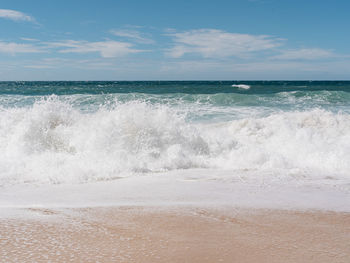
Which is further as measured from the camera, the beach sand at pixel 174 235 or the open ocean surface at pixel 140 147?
the open ocean surface at pixel 140 147

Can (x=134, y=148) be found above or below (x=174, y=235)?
above

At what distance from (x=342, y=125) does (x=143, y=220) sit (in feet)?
27.6

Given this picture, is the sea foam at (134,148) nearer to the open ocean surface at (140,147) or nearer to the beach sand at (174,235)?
the open ocean surface at (140,147)

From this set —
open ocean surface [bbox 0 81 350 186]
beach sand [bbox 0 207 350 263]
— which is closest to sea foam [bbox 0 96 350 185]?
open ocean surface [bbox 0 81 350 186]

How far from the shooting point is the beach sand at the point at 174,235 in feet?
8.75

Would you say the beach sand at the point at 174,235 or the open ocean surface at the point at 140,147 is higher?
the open ocean surface at the point at 140,147

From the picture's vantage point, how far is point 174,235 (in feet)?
10.0

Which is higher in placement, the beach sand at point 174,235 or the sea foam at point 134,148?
the sea foam at point 134,148

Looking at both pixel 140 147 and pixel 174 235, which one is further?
pixel 140 147

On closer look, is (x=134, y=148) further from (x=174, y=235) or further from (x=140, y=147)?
(x=174, y=235)

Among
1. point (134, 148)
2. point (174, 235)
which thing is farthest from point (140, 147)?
point (174, 235)

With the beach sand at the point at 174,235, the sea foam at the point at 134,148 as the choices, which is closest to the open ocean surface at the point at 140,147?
the sea foam at the point at 134,148

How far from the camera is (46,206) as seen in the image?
3.86 meters

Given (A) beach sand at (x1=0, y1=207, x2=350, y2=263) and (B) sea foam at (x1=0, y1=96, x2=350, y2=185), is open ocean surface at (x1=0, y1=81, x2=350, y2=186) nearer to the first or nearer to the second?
(B) sea foam at (x1=0, y1=96, x2=350, y2=185)
